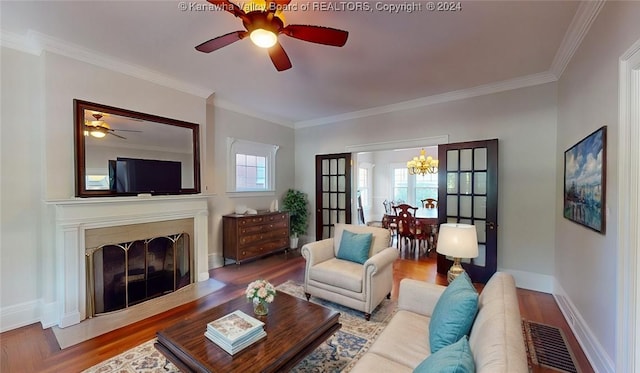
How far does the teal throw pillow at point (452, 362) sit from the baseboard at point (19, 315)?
148 inches

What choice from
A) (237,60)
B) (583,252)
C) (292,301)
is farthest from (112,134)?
(583,252)

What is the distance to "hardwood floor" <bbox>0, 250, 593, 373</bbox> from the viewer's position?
2.13m

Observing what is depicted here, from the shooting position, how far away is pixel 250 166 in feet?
17.4

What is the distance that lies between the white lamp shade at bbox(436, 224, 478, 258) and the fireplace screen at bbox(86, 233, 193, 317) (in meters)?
3.31

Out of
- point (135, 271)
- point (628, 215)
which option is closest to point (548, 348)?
point (628, 215)

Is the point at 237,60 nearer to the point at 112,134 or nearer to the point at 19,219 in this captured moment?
the point at 112,134

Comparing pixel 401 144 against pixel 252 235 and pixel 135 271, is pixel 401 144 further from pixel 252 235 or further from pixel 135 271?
pixel 135 271

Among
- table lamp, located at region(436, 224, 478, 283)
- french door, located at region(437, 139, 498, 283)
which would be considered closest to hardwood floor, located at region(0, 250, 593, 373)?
french door, located at region(437, 139, 498, 283)

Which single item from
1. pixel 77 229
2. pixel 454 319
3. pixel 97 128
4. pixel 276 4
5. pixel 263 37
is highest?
pixel 276 4

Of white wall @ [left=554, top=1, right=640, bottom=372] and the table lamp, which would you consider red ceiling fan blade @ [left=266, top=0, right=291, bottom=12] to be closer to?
white wall @ [left=554, top=1, right=640, bottom=372]

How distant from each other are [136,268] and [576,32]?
5.22 metres

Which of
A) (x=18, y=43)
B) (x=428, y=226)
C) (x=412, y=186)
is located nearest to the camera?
(x=18, y=43)

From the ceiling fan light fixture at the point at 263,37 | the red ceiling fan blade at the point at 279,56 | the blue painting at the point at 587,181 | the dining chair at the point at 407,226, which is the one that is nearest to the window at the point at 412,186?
the dining chair at the point at 407,226

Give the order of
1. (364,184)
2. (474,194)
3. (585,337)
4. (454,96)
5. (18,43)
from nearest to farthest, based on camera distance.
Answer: (585,337) < (18,43) < (474,194) < (454,96) < (364,184)
